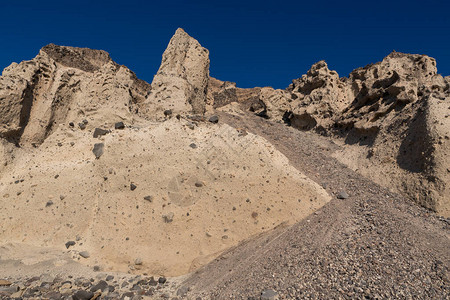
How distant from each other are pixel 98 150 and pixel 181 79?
156 inches

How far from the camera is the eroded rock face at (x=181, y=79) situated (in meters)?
8.61

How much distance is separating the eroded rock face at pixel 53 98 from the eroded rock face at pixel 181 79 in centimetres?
84

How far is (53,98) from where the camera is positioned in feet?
26.1

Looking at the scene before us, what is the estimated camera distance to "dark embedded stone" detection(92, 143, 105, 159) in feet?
21.8

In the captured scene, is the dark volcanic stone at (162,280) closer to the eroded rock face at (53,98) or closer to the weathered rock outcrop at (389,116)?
the eroded rock face at (53,98)

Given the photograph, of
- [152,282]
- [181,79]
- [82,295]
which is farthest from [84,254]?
[181,79]

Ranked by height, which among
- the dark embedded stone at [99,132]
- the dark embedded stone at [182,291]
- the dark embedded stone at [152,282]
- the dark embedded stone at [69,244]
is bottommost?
the dark embedded stone at [182,291]

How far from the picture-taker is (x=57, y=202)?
6.21 meters

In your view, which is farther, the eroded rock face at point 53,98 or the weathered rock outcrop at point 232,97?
the weathered rock outcrop at point 232,97

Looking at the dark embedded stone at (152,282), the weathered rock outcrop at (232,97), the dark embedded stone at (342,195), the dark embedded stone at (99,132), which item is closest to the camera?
the dark embedded stone at (152,282)

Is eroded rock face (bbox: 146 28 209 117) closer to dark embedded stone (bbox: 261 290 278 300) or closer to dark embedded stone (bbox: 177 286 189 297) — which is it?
dark embedded stone (bbox: 177 286 189 297)

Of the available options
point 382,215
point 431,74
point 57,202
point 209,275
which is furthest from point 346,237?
point 431,74

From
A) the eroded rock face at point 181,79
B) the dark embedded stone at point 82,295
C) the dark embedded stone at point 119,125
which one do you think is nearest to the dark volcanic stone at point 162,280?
the dark embedded stone at point 82,295

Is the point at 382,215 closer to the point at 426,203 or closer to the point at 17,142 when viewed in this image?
the point at 426,203
